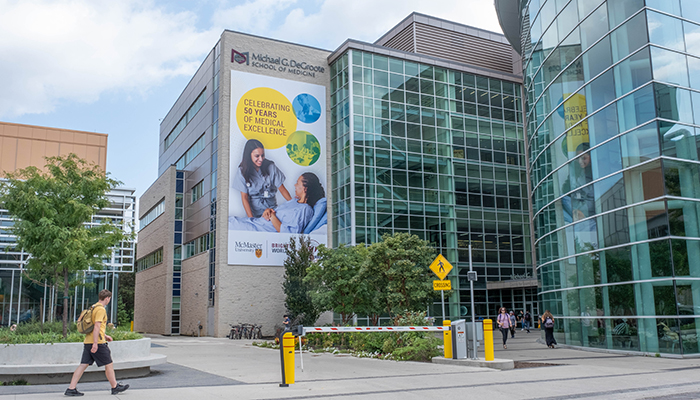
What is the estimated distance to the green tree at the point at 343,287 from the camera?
26.3 m

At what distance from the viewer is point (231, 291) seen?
3825cm

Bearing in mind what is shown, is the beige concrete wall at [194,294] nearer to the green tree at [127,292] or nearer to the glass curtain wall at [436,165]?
the glass curtain wall at [436,165]

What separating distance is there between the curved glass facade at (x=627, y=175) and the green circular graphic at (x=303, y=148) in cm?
2064

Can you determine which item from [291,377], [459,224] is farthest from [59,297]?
[291,377]

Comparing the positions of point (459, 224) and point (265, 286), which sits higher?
point (459, 224)

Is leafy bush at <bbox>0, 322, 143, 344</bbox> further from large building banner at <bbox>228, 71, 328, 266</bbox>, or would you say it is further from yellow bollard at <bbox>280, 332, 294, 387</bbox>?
large building banner at <bbox>228, 71, 328, 266</bbox>

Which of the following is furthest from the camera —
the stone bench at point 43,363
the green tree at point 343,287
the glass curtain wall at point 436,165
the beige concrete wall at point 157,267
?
the beige concrete wall at point 157,267

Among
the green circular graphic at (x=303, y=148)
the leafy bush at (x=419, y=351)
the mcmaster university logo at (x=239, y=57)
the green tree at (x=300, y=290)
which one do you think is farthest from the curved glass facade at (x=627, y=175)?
the mcmaster university logo at (x=239, y=57)

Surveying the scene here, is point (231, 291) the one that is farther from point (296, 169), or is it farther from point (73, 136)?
point (73, 136)

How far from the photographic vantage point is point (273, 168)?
1567 inches

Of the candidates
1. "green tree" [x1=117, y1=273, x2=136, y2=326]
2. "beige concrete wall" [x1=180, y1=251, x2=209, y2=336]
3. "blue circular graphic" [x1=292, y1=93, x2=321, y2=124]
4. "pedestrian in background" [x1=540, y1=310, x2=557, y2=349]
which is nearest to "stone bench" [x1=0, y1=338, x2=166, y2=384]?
"pedestrian in background" [x1=540, y1=310, x2=557, y2=349]

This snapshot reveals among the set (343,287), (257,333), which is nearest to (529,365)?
(343,287)

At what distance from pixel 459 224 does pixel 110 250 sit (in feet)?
95.5

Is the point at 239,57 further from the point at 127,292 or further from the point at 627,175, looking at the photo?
the point at 127,292
